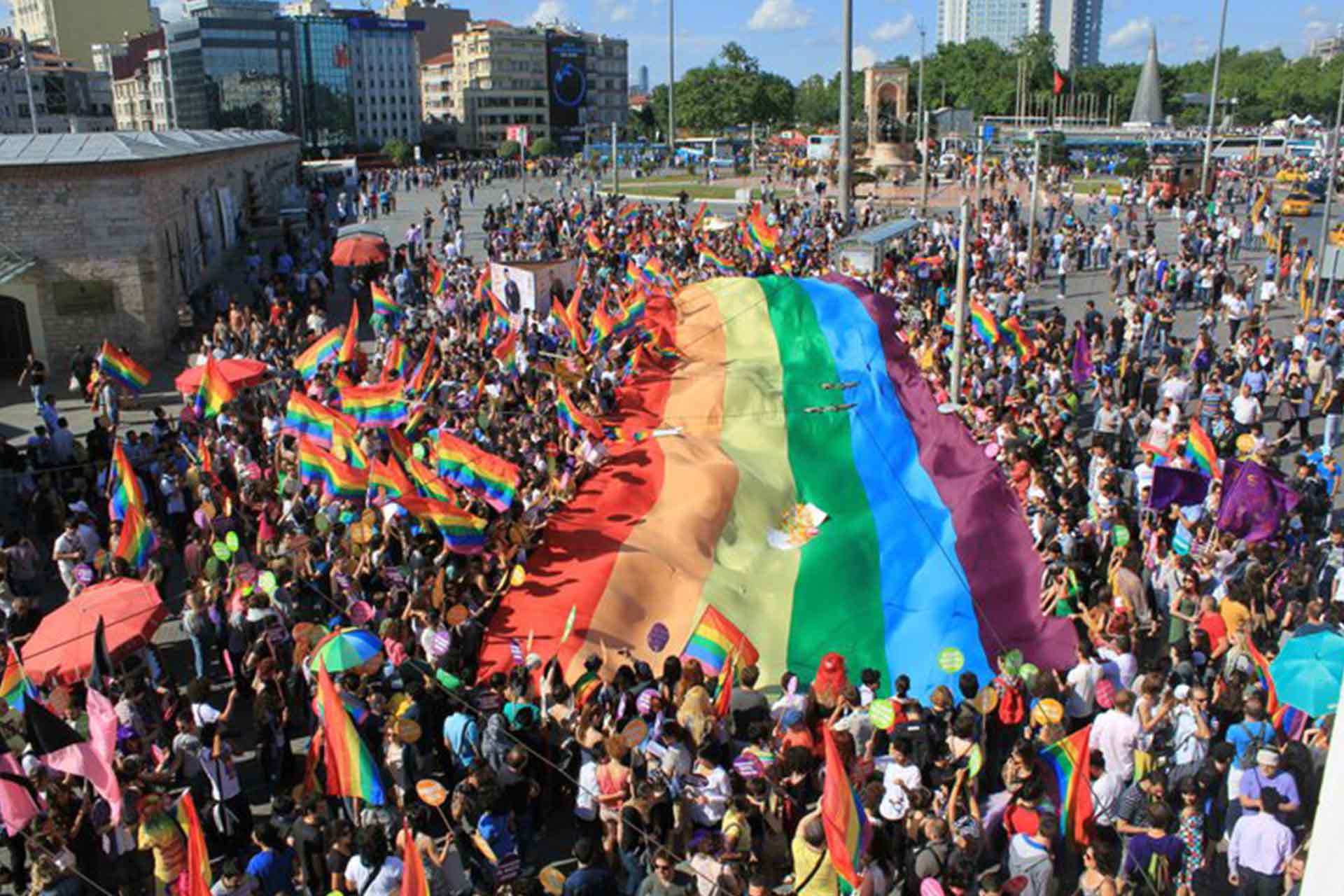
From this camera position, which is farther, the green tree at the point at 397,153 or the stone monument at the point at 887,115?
the green tree at the point at 397,153

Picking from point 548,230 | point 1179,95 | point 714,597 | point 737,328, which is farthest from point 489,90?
point 714,597

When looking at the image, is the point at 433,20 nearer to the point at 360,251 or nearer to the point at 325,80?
the point at 325,80

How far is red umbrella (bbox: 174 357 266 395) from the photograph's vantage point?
49.8 feet

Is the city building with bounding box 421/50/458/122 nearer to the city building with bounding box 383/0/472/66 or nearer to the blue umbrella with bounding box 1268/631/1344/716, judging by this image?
the city building with bounding box 383/0/472/66

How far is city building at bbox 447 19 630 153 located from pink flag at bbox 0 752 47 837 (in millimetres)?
114703

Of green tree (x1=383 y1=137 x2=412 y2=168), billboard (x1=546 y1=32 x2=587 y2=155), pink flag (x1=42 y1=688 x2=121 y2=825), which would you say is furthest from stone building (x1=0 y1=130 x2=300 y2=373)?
billboard (x1=546 y1=32 x2=587 y2=155)

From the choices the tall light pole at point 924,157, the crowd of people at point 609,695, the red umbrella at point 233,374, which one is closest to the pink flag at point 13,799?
the crowd of people at point 609,695

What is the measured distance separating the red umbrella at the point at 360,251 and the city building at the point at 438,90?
105493 mm

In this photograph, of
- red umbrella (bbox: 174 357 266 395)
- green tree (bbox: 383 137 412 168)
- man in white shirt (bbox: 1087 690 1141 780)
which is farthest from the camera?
green tree (bbox: 383 137 412 168)

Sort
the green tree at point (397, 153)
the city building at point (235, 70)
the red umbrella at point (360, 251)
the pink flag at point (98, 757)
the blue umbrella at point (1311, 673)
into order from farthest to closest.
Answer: the city building at point (235, 70) → the green tree at point (397, 153) → the red umbrella at point (360, 251) → the blue umbrella at point (1311, 673) → the pink flag at point (98, 757)

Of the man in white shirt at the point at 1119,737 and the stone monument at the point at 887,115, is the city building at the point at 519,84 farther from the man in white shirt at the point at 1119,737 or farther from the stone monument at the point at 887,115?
the man in white shirt at the point at 1119,737

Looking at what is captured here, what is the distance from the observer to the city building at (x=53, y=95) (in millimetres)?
93000

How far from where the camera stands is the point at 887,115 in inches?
3214

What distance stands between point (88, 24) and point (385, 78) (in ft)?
136
